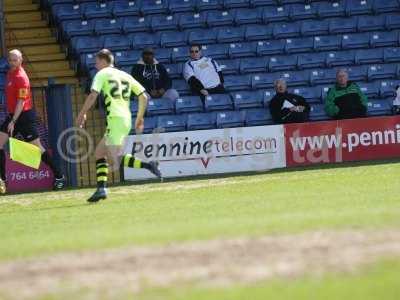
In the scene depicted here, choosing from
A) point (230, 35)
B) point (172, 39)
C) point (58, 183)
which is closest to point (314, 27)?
point (230, 35)

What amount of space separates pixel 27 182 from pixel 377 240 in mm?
11577

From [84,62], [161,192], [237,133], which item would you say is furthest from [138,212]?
[84,62]

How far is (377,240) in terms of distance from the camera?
1021 centimetres

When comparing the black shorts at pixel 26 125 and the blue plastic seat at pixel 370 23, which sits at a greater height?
the blue plastic seat at pixel 370 23

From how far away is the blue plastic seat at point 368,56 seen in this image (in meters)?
25.0

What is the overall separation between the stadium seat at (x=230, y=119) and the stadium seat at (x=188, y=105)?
488 mm

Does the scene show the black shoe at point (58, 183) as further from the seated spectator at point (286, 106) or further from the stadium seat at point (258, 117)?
the seated spectator at point (286, 106)

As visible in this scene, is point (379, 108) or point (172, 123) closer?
point (172, 123)

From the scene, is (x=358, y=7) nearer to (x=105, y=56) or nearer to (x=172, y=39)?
(x=172, y=39)

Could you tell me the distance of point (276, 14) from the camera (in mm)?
25469

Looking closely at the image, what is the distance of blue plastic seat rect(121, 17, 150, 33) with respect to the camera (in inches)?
965

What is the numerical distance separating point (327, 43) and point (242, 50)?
187cm

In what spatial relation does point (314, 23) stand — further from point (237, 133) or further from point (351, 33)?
point (237, 133)

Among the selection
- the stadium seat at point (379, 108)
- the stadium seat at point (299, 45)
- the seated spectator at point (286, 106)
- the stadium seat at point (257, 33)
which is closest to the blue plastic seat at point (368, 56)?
the stadium seat at point (299, 45)
